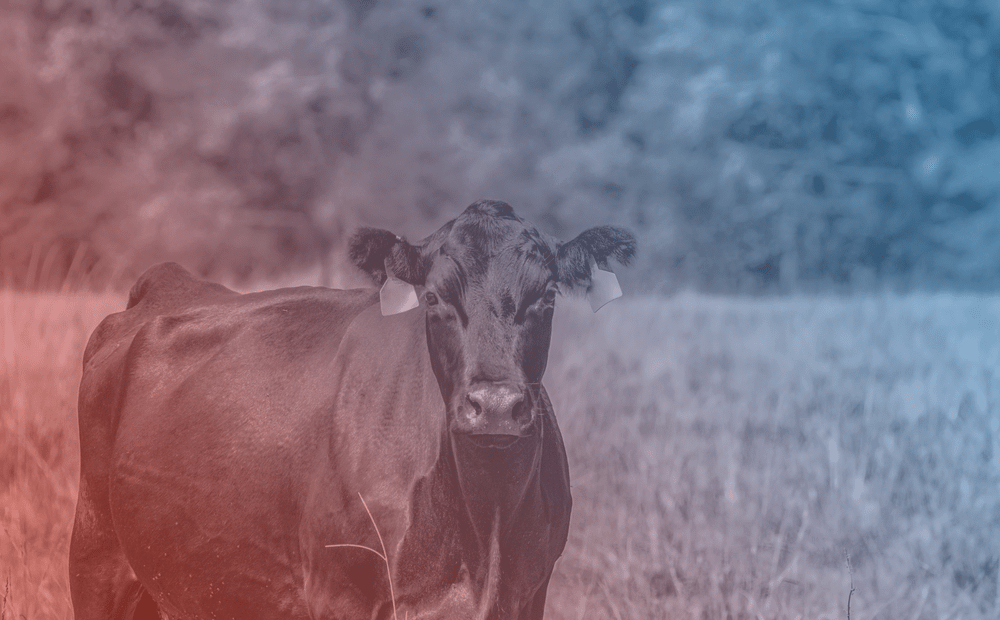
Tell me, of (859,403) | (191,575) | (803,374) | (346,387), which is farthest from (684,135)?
(191,575)

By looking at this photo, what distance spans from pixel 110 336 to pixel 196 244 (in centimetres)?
55

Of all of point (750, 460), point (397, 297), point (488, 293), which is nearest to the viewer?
point (488, 293)

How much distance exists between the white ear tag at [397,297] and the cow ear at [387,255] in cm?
3

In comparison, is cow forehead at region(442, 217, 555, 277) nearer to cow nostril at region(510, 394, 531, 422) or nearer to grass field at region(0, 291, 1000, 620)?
cow nostril at region(510, 394, 531, 422)

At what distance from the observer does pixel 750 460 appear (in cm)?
328

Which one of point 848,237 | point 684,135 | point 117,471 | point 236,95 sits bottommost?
point 117,471

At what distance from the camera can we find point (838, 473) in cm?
325

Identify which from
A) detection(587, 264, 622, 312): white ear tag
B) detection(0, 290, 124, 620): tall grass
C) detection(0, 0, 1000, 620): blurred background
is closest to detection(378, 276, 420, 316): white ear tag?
detection(587, 264, 622, 312): white ear tag

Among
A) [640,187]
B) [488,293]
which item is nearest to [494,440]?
[488,293]

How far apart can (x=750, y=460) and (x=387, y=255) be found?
180cm

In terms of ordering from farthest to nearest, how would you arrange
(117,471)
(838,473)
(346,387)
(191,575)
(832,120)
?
(832,120)
(838,473)
(117,471)
(191,575)
(346,387)

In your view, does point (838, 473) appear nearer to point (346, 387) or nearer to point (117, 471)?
point (346, 387)

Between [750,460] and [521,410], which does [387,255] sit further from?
[750,460]

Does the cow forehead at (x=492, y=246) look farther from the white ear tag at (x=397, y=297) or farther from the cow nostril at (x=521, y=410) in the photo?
the cow nostril at (x=521, y=410)
